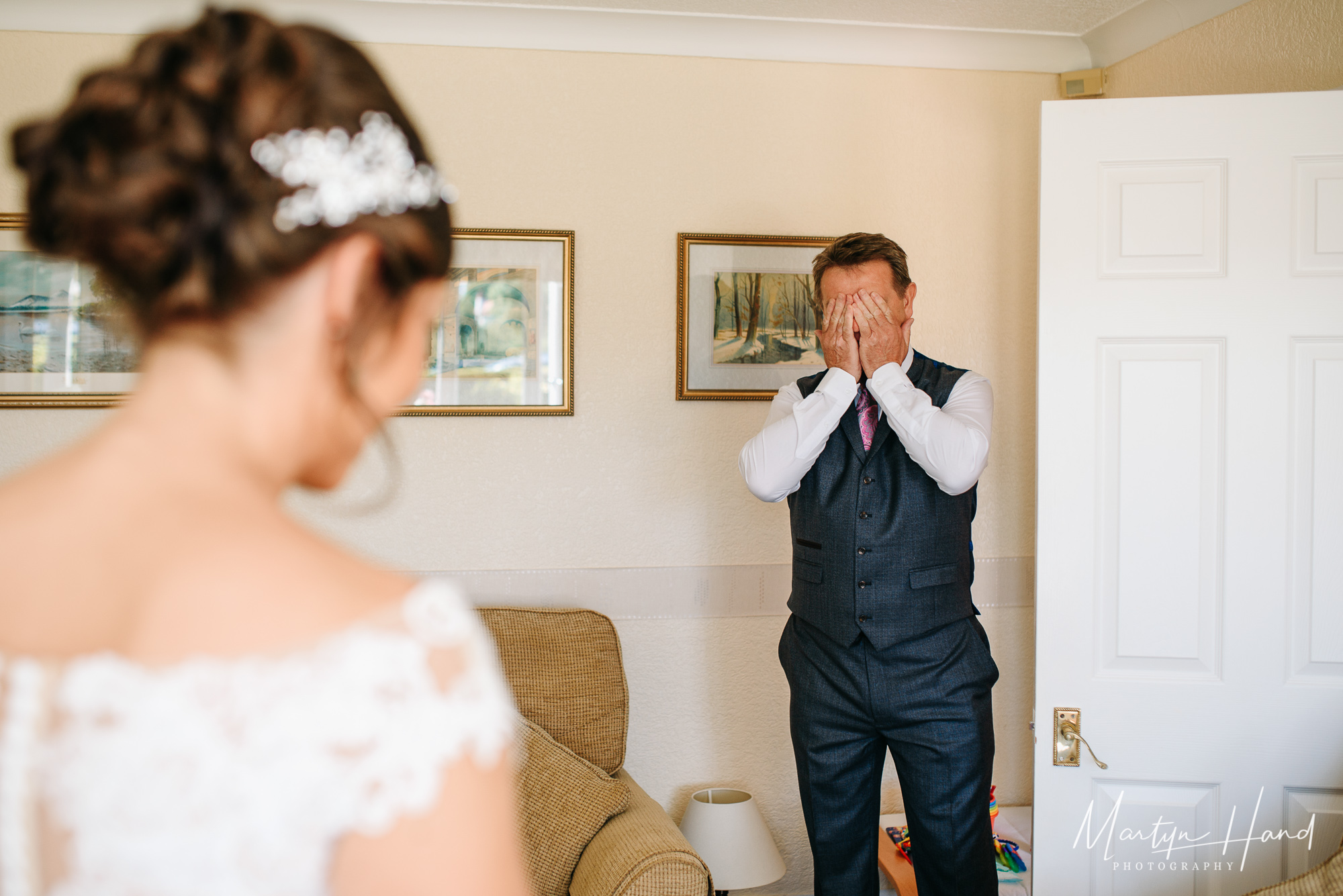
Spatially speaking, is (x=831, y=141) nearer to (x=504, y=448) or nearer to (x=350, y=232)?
(x=504, y=448)

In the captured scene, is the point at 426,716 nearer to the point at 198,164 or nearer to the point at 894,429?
the point at 198,164

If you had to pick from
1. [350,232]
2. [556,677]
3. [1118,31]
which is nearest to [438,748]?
[350,232]

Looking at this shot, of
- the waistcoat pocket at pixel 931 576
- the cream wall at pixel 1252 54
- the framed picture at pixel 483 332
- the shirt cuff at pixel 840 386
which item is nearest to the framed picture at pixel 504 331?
the framed picture at pixel 483 332

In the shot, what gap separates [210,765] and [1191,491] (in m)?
2.19

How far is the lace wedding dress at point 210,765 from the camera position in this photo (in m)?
0.56

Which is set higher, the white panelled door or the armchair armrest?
the white panelled door

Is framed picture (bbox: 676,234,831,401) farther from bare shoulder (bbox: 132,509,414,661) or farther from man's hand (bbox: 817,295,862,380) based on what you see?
bare shoulder (bbox: 132,509,414,661)

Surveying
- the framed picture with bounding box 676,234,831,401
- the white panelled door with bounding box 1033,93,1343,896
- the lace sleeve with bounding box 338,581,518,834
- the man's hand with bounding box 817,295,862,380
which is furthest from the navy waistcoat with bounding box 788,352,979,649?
the lace sleeve with bounding box 338,581,518,834

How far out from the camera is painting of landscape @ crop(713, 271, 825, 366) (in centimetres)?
294

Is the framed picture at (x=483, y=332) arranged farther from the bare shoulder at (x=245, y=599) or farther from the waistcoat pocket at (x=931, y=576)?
the bare shoulder at (x=245, y=599)

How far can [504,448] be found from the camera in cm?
289

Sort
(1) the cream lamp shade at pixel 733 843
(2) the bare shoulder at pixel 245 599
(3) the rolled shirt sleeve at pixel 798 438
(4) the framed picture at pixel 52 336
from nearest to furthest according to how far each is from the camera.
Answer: (2) the bare shoulder at pixel 245 599 → (3) the rolled shirt sleeve at pixel 798 438 → (1) the cream lamp shade at pixel 733 843 → (4) the framed picture at pixel 52 336

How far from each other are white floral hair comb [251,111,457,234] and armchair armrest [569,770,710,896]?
1798 mm

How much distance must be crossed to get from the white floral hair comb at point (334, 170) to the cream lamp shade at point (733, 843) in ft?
7.90
